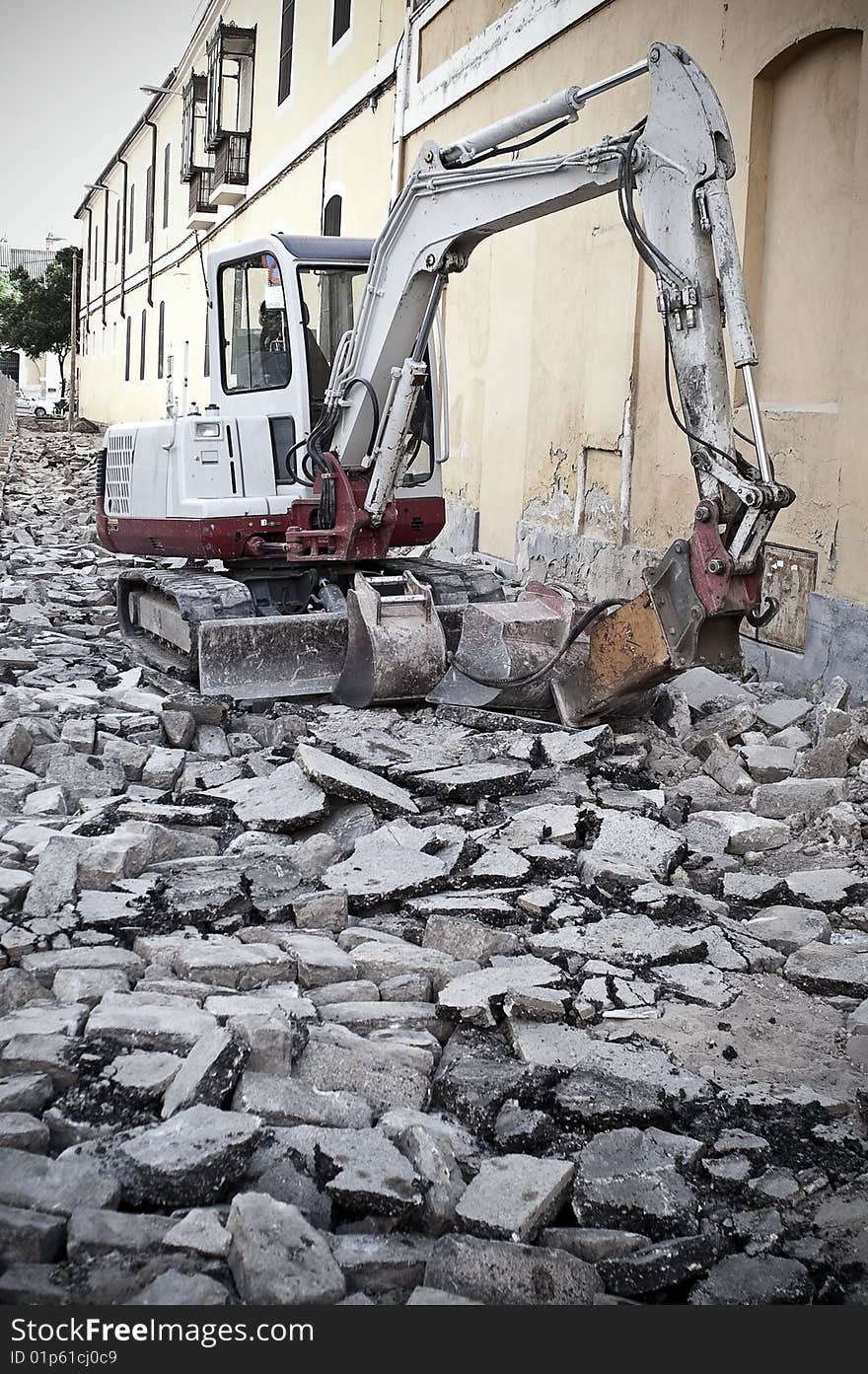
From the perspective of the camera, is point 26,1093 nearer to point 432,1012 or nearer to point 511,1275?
point 432,1012

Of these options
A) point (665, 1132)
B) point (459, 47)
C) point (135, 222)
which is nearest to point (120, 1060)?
point (665, 1132)

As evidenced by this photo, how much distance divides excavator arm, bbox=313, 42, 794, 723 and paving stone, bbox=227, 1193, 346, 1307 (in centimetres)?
355

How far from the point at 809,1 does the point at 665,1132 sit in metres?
6.65

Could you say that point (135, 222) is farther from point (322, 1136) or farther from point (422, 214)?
point (322, 1136)

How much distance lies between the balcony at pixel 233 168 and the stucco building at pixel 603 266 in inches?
64.9

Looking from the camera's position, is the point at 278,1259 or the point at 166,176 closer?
the point at 278,1259

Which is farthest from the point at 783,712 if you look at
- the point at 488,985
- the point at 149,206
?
the point at 149,206

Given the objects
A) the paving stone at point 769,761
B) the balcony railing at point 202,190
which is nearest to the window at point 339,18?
the balcony railing at point 202,190

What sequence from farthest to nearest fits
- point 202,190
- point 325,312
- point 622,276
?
point 202,190 < point 622,276 < point 325,312

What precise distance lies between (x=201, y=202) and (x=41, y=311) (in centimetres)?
2450

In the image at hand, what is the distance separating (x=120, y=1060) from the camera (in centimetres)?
319

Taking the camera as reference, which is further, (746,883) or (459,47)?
(459,47)

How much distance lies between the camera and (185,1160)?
2697 mm

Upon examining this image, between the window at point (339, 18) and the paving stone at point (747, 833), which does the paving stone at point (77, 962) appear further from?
the window at point (339, 18)
